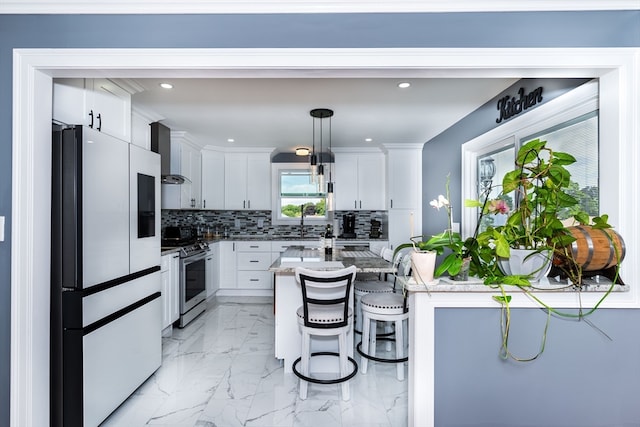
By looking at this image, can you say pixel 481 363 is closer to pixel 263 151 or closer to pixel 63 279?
pixel 63 279

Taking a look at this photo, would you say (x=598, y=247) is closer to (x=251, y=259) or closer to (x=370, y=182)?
(x=370, y=182)

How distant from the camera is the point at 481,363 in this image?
59.5 inches

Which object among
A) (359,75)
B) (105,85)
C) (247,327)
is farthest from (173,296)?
(359,75)

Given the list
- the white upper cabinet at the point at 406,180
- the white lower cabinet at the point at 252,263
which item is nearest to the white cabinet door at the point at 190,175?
the white lower cabinet at the point at 252,263

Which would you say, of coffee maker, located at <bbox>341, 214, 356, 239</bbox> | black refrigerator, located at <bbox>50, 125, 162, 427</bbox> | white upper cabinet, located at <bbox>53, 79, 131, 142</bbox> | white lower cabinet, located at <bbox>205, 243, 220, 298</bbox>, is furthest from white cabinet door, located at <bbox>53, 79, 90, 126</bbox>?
Answer: coffee maker, located at <bbox>341, 214, 356, 239</bbox>

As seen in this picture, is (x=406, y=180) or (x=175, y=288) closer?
(x=175, y=288)

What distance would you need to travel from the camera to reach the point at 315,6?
1.51m

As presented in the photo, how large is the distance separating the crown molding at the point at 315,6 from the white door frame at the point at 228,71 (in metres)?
0.19

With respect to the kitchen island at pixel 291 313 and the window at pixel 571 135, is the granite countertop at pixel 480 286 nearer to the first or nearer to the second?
the window at pixel 571 135

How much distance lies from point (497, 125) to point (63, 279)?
3491 mm

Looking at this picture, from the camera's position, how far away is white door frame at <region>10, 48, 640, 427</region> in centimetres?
150

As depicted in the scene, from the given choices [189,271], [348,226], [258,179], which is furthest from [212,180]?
[348,226]

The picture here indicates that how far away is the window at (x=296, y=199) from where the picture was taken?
5.43m

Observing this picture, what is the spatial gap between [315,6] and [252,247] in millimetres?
3858
